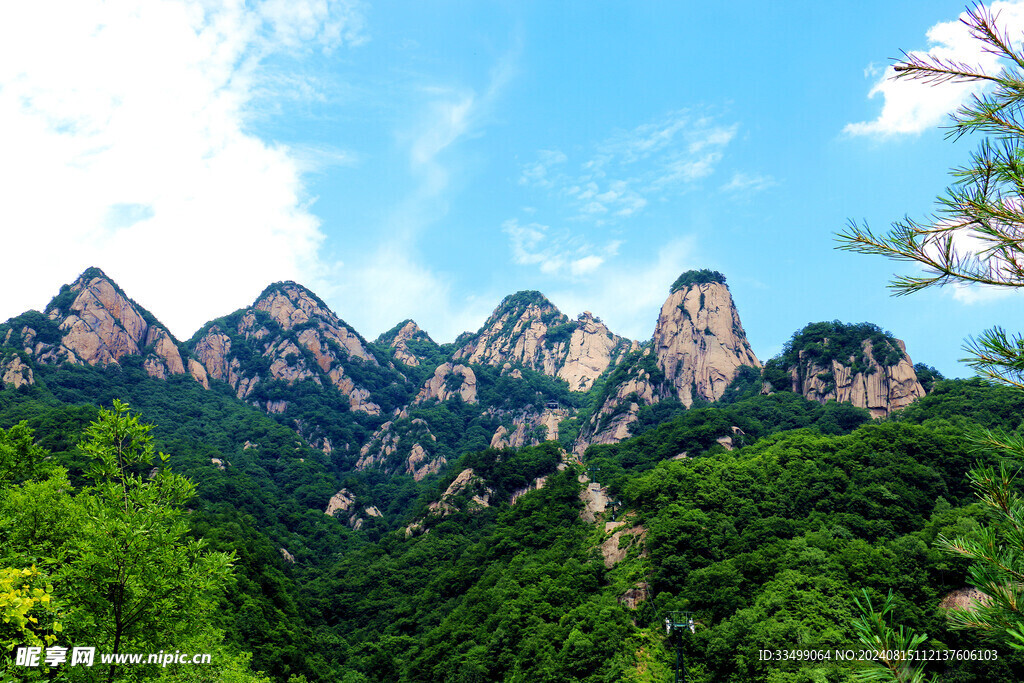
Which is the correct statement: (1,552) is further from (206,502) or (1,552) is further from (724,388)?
(724,388)

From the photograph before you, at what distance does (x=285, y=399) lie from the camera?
140 m

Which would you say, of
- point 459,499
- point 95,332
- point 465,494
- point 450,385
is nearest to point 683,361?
point 450,385

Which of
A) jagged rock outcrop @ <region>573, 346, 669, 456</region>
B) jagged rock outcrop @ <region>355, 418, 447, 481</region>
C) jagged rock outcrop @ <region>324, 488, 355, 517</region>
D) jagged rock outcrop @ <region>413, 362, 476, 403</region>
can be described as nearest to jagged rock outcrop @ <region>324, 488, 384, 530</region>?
jagged rock outcrop @ <region>324, 488, 355, 517</region>

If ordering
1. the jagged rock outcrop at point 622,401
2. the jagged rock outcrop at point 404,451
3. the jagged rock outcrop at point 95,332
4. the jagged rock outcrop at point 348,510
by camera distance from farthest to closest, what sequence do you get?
the jagged rock outcrop at point 404,451
the jagged rock outcrop at point 622,401
the jagged rock outcrop at point 95,332
the jagged rock outcrop at point 348,510

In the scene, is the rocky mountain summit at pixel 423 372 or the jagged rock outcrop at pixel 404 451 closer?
the rocky mountain summit at pixel 423 372

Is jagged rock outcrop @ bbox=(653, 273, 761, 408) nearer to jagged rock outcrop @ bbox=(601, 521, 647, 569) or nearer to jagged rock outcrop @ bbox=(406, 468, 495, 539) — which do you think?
jagged rock outcrop @ bbox=(406, 468, 495, 539)

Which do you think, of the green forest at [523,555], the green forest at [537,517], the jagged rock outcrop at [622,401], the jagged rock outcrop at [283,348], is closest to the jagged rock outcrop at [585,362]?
the green forest at [537,517]

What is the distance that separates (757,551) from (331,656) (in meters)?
39.8

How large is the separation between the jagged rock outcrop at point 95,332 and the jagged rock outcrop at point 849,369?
131 metres

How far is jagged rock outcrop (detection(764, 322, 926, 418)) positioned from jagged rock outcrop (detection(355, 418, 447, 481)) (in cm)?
7209

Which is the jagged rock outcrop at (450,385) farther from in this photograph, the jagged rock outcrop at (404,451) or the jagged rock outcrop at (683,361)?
the jagged rock outcrop at (683,361)

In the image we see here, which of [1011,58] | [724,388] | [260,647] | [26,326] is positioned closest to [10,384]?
[26,326]

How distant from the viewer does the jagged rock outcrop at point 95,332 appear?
4018 inches

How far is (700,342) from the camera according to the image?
123188 millimetres
